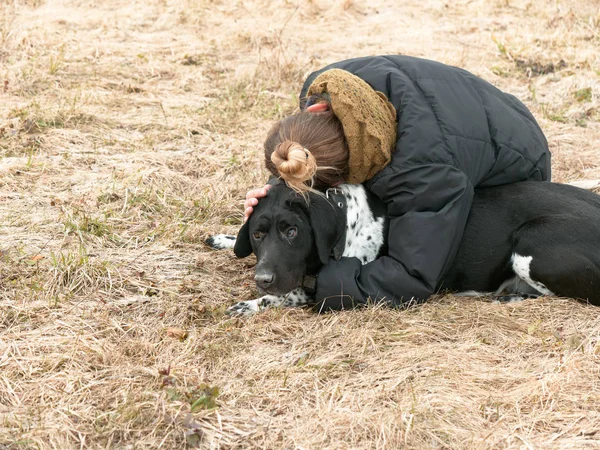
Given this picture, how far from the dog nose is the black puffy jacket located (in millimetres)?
349

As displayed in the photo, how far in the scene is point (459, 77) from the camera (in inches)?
193

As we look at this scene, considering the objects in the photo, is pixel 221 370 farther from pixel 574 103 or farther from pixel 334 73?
pixel 574 103

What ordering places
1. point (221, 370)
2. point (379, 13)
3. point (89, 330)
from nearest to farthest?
point (221, 370), point (89, 330), point (379, 13)

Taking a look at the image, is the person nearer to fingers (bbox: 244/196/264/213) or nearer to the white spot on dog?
fingers (bbox: 244/196/264/213)

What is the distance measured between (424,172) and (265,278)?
1146 mm

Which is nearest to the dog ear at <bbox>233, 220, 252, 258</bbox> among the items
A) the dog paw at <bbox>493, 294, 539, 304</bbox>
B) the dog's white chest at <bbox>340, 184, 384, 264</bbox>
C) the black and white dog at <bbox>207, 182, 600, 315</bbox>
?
the black and white dog at <bbox>207, 182, 600, 315</bbox>

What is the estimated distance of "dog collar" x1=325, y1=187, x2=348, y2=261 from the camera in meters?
4.57

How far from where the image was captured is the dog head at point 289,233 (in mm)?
4426

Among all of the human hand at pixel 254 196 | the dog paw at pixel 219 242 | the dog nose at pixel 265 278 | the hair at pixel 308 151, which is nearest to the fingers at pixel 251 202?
the human hand at pixel 254 196

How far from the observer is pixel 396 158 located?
4418 millimetres

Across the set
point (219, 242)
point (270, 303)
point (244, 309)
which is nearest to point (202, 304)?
point (244, 309)

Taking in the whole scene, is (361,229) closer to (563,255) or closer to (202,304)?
(202,304)

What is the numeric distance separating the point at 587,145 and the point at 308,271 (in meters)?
3.88

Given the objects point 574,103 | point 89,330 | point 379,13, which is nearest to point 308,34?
point 379,13
